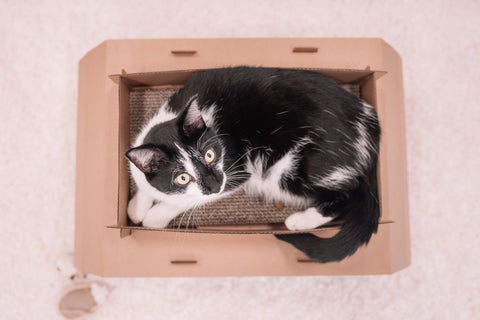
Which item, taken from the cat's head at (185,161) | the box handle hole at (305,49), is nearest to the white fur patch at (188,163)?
the cat's head at (185,161)

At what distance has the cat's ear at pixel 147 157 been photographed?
0.74m

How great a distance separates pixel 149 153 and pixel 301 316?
1046 mm

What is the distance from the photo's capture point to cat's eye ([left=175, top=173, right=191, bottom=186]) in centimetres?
85

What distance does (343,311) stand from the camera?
1354mm

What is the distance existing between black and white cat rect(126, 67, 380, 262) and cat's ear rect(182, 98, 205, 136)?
2.1 inches

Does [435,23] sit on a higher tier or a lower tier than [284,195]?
higher

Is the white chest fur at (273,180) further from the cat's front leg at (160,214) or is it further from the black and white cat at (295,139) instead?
the cat's front leg at (160,214)

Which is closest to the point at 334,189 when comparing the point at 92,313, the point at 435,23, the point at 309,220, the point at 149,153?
the point at 309,220

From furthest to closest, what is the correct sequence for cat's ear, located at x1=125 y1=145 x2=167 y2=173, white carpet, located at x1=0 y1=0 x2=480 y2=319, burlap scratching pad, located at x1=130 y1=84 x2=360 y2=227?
1. white carpet, located at x1=0 y1=0 x2=480 y2=319
2. burlap scratching pad, located at x1=130 y1=84 x2=360 y2=227
3. cat's ear, located at x1=125 y1=145 x2=167 y2=173

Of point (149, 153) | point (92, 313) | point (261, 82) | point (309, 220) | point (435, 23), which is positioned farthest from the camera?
point (435, 23)

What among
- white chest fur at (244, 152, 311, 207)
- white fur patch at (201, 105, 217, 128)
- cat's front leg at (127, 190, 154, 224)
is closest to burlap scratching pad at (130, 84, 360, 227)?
white chest fur at (244, 152, 311, 207)

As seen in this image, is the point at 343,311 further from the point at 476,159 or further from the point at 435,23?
the point at 435,23

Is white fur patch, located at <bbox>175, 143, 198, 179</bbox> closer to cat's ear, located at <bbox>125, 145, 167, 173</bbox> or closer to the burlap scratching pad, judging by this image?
cat's ear, located at <bbox>125, 145, 167, 173</bbox>

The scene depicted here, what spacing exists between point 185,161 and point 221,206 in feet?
1.45
